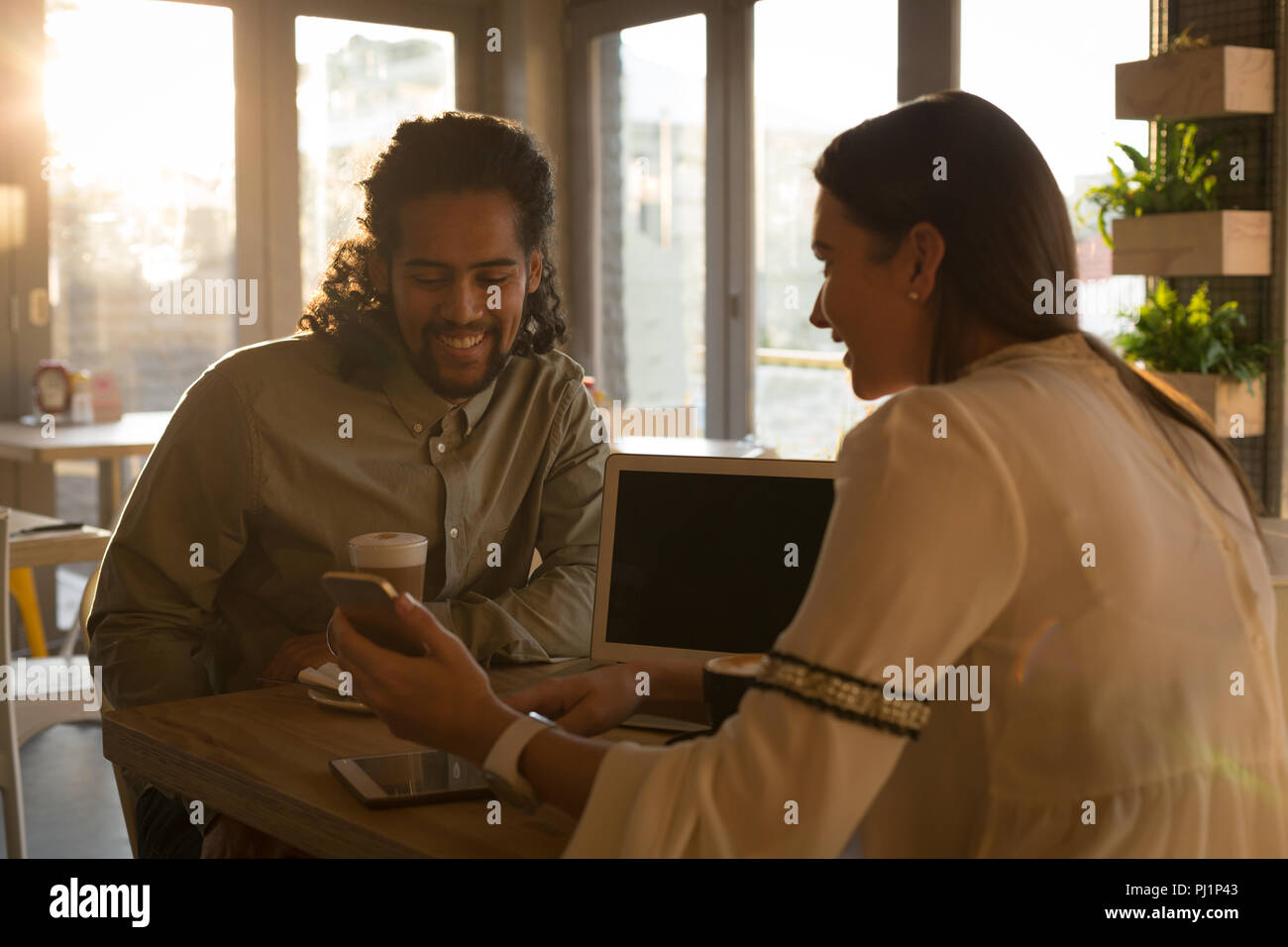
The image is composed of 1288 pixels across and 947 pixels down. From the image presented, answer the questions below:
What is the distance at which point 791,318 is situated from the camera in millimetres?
5320

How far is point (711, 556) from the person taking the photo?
4.84ft

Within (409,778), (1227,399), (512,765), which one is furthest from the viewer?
(1227,399)

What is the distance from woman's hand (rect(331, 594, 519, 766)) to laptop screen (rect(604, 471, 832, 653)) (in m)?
0.47

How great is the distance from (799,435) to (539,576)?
3.54 metres

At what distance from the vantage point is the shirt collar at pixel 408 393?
1.76 meters

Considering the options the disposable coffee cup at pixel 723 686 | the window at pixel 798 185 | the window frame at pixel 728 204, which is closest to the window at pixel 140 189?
the window frame at pixel 728 204

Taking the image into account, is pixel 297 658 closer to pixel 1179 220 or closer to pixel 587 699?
→ pixel 587 699

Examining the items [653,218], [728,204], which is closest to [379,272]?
[728,204]

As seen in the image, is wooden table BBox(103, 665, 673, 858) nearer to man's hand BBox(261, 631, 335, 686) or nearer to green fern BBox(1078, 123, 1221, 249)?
man's hand BBox(261, 631, 335, 686)

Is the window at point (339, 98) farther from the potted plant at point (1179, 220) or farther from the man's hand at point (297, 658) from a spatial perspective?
the man's hand at point (297, 658)

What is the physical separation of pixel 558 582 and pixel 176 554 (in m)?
0.48

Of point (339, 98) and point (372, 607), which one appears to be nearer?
point (372, 607)

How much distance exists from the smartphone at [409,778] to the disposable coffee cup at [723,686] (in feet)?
0.73
